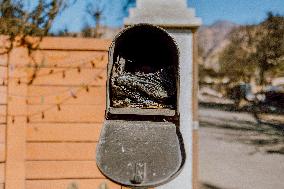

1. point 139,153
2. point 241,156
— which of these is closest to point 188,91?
point 139,153

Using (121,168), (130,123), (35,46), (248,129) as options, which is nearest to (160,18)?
(35,46)

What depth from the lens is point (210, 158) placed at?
874cm

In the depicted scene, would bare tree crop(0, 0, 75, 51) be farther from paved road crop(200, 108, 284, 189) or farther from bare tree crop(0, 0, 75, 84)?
paved road crop(200, 108, 284, 189)

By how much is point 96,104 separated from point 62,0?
69.9 inches

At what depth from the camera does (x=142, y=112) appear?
2174 mm

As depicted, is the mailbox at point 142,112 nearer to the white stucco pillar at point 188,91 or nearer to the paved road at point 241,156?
the white stucco pillar at point 188,91

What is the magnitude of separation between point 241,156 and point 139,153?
766 centimetres

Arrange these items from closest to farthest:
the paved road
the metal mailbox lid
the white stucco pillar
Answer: the metal mailbox lid, the white stucco pillar, the paved road

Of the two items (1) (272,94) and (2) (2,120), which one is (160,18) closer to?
(2) (2,120)

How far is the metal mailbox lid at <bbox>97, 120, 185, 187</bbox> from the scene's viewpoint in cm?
197

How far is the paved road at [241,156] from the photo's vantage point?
6508 mm

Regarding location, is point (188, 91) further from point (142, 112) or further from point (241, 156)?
point (241, 156)

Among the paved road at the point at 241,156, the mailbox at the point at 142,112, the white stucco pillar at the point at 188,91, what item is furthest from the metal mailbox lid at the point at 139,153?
the paved road at the point at 241,156

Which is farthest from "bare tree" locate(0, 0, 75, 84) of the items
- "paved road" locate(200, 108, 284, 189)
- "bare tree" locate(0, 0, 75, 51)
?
"paved road" locate(200, 108, 284, 189)
